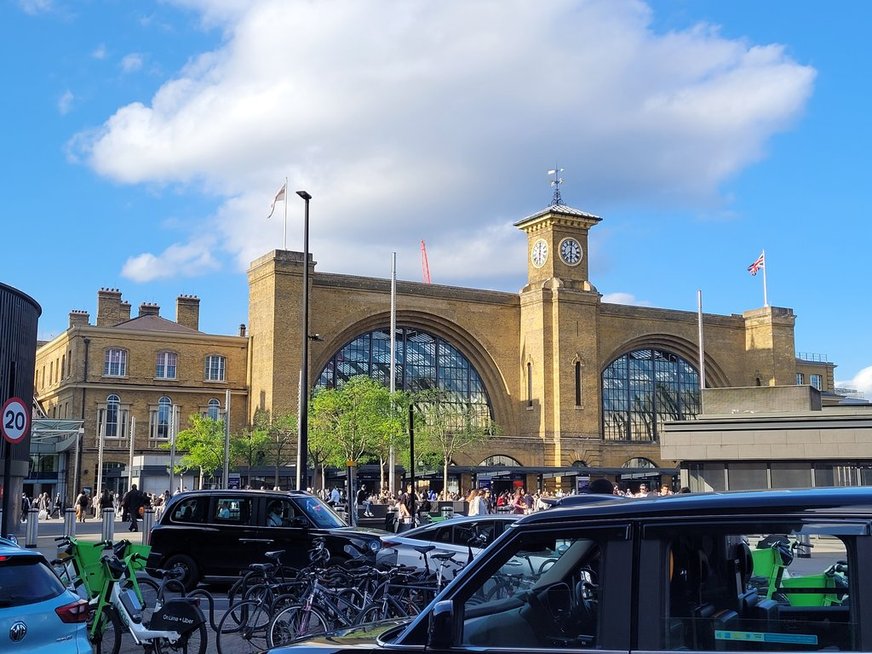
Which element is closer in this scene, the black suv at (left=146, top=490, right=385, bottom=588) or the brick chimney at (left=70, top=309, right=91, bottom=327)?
the black suv at (left=146, top=490, right=385, bottom=588)

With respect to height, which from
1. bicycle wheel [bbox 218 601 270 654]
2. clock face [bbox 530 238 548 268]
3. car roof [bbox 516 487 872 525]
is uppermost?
clock face [bbox 530 238 548 268]

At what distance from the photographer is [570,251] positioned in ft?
234

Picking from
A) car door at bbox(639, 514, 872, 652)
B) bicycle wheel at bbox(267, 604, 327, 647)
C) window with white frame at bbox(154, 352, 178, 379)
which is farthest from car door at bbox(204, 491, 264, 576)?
window with white frame at bbox(154, 352, 178, 379)

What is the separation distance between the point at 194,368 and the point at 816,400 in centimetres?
3671

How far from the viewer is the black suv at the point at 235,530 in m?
16.4

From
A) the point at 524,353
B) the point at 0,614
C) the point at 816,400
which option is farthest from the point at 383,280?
the point at 0,614

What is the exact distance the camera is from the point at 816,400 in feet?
151

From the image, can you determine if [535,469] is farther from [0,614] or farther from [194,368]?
[0,614]

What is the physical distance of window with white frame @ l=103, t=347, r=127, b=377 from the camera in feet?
202

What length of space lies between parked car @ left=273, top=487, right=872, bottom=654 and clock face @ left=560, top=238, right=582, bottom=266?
67.4 metres

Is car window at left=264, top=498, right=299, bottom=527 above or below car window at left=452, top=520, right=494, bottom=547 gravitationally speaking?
above

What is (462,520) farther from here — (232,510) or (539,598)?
(539,598)

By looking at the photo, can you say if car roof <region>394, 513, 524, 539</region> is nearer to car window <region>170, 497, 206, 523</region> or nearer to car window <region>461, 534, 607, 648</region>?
car window <region>170, 497, 206, 523</region>

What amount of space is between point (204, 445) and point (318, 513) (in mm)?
39032
